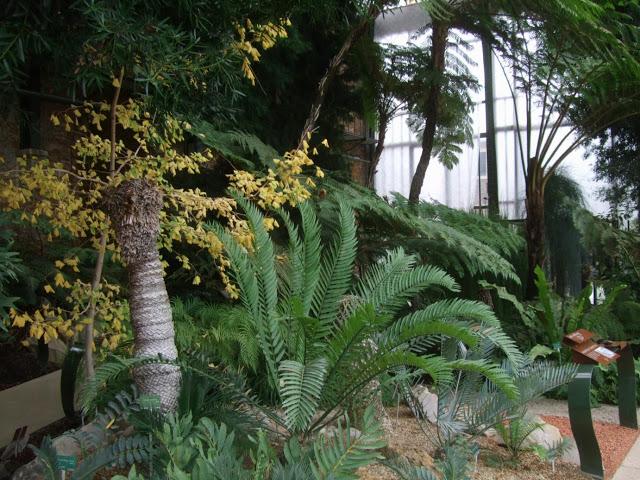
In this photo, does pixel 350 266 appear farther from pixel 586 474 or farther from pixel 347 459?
pixel 586 474

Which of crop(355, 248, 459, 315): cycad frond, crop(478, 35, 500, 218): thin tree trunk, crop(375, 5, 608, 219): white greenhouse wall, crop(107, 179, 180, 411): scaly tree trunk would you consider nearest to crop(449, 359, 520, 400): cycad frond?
crop(355, 248, 459, 315): cycad frond

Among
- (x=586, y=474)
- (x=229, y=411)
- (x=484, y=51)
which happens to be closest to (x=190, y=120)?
(x=229, y=411)

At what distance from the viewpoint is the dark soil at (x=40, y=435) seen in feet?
11.3

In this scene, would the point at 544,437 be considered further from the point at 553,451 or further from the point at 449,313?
the point at 449,313

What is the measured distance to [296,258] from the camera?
134 inches

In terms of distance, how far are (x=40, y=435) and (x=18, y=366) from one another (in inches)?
57.5

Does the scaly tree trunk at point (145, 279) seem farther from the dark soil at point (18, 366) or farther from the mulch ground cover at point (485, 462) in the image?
the dark soil at point (18, 366)

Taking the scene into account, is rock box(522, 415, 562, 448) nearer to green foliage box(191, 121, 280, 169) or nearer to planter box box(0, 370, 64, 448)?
green foliage box(191, 121, 280, 169)

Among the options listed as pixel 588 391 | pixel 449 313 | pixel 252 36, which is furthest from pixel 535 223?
pixel 449 313

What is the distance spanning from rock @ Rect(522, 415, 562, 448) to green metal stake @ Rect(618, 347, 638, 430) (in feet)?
3.03

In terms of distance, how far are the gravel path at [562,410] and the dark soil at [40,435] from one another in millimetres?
3750

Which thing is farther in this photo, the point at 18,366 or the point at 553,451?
the point at 18,366

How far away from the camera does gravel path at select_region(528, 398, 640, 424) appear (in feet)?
17.7

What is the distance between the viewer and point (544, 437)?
4211 mm
